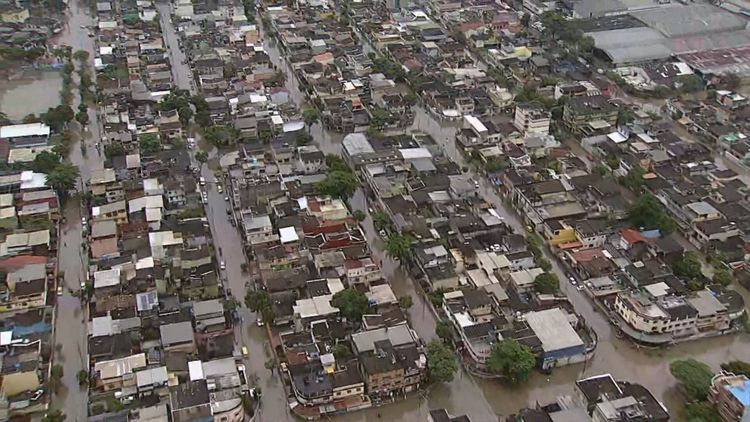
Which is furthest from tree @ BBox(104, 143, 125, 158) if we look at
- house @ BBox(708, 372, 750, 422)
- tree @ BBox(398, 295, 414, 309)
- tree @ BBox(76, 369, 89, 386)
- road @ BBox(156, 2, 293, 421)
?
house @ BBox(708, 372, 750, 422)

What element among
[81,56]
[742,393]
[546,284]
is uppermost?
[81,56]

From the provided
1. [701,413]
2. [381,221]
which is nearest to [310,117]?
[381,221]

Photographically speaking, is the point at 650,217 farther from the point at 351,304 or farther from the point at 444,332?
the point at 351,304

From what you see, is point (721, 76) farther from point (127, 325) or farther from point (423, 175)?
point (127, 325)

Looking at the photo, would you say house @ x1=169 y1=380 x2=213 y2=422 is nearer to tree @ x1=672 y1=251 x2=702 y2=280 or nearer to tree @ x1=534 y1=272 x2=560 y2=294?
tree @ x1=534 y1=272 x2=560 y2=294

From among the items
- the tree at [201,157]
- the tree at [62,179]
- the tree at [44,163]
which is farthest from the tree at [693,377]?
the tree at [44,163]

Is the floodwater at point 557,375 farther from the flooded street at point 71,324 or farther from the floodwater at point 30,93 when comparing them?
the floodwater at point 30,93

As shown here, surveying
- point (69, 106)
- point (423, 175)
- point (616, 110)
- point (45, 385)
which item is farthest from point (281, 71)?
point (45, 385)
